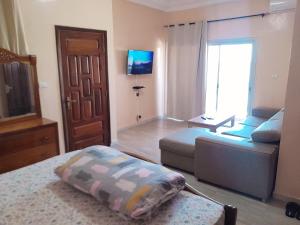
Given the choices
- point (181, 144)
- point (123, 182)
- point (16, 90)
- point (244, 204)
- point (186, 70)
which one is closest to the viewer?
point (123, 182)

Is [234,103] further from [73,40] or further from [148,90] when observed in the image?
[73,40]

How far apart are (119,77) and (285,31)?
3296 mm

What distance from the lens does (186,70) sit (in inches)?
216

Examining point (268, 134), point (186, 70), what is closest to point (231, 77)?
point (186, 70)

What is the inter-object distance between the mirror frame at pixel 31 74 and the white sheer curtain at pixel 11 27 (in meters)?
0.07

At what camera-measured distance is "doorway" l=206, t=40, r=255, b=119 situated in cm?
483

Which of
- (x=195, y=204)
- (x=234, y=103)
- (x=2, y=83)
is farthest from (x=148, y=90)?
(x=195, y=204)

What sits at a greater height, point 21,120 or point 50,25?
point 50,25

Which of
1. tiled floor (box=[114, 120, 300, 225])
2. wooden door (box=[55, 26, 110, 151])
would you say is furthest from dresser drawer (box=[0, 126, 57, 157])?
tiled floor (box=[114, 120, 300, 225])

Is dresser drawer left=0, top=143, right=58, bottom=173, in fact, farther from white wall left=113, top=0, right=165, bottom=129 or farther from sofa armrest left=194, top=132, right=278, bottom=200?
white wall left=113, top=0, right=165, bottom=129

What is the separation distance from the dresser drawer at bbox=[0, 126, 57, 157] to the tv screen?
102 inches

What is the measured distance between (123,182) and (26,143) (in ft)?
5.86

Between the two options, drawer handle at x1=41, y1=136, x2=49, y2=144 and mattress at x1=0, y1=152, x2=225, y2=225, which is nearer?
mattress at x1=0, y1=152, x2=225, y2=225

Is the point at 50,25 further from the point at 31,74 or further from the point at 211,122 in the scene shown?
the point at 211,122
